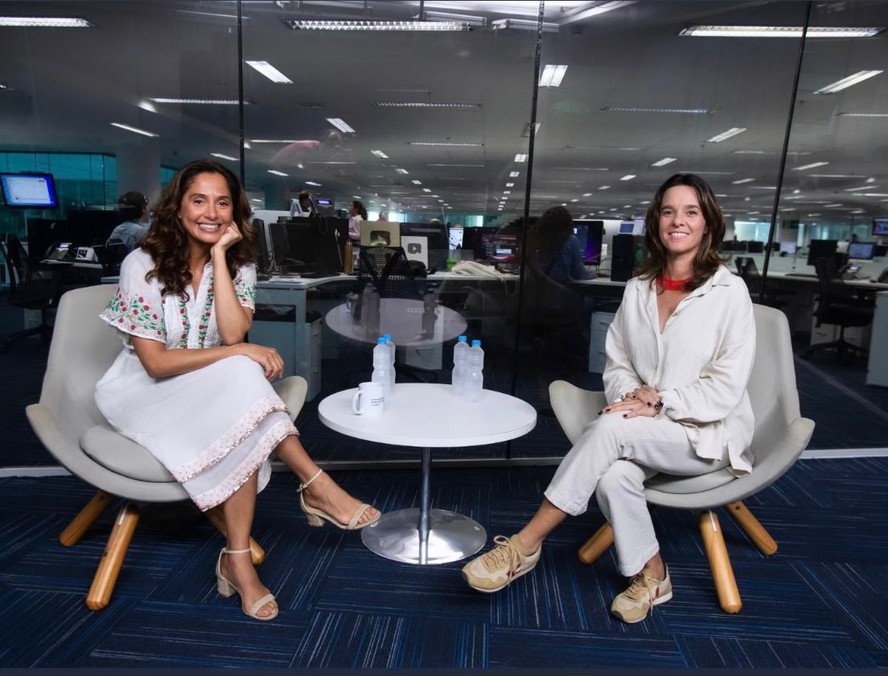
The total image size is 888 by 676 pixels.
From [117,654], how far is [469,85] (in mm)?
3524

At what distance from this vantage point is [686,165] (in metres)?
4.73

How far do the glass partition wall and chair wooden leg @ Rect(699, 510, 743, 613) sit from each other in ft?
4.08

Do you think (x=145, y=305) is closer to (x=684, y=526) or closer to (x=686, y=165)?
(x=684, y=526)

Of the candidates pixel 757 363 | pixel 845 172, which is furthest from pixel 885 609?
pixel 845 172

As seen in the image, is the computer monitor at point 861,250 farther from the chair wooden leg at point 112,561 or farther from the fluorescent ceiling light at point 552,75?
the chair wooden leg at point 112,561

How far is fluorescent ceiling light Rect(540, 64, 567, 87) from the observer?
3.07 metres

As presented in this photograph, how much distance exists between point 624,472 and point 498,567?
1.54 feet

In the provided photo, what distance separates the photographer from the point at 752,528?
222 cm

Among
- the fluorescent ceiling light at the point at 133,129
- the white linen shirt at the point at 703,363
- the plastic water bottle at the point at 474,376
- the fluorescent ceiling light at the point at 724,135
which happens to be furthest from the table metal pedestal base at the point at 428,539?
the fluorescent ceiling light at the point at 724,135

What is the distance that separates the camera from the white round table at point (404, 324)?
3678mm

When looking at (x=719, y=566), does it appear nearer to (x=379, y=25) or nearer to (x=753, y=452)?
(x=753, y=452)

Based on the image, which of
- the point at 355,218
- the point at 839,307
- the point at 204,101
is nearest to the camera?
the point at 204,101

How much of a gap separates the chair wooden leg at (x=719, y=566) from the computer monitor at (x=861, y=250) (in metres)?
3.44

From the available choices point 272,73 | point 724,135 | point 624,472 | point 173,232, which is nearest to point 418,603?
point 624,472
